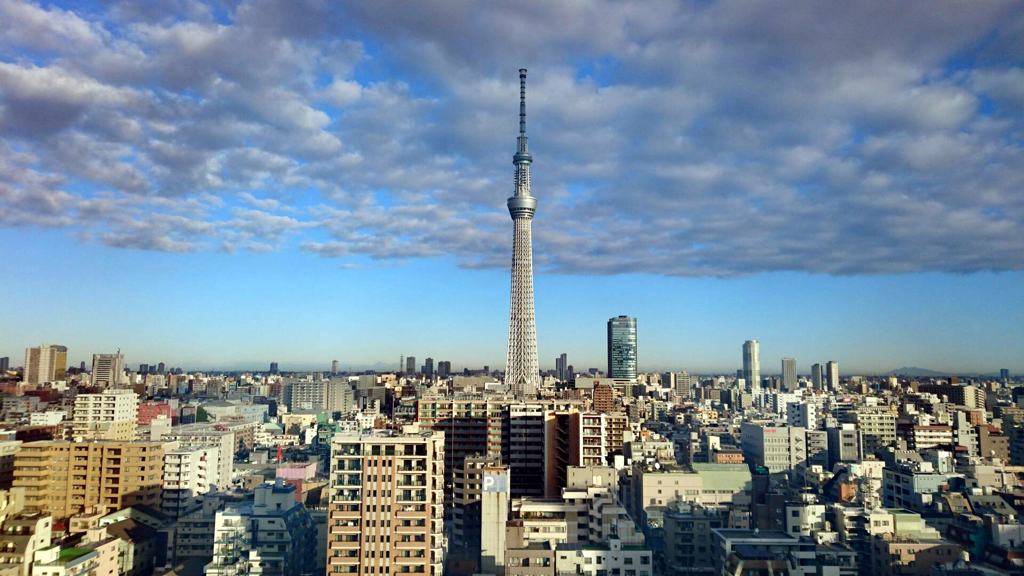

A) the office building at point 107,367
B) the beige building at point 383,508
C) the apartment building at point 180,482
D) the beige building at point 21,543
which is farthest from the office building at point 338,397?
the beige building at point 383,508

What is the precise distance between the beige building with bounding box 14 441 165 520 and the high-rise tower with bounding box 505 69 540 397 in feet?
108

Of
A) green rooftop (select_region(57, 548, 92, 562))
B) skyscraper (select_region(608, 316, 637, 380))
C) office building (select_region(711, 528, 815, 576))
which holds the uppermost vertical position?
skyscraper (select_region(608, 316, 637, 380))

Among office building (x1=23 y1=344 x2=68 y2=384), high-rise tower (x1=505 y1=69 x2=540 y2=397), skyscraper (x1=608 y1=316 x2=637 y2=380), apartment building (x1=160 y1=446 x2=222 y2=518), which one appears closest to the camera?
apartment building (x1=160 y1=446 x2=222 y2=518)

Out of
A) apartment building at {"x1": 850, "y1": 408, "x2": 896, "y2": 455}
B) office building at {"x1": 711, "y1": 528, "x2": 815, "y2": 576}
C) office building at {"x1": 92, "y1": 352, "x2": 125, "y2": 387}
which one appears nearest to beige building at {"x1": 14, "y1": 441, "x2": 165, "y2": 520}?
office building at {"x1": 711, "y1": 528, "x2": 815, "y2": 576}

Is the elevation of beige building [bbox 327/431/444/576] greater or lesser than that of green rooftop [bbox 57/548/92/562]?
greater

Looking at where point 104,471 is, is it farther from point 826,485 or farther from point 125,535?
point 826,485

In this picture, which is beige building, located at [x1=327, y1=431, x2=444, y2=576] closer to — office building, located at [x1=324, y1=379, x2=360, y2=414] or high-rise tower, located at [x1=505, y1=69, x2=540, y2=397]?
high-rise tower, located at [x1=505, y1=69, x2=540, y2=397]

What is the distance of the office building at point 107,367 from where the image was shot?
10320 centimetres

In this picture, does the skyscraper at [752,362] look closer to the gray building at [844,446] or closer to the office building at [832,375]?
the office building at [832,375]

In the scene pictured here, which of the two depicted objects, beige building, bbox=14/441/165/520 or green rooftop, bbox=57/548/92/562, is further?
beige building, bbox=14/441/165/520

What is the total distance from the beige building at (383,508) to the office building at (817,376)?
363ft

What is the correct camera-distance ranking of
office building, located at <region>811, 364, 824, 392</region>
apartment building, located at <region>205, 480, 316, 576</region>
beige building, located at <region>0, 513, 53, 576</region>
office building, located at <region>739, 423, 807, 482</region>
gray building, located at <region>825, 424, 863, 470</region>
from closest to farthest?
1. beige building, located at <region>0, 513, 53, 576</region>
2. apartment building, located at <region>205, 480, 316, 576</region>
3. office building, located at <region>739, 423, 807, 482</region>
4. gray building, located at <region>825, 424, 863, 470</region>
5. office building, located at <region>811, 364, 824, 392</region>

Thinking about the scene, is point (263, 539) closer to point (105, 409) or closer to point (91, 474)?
point (91, 474)

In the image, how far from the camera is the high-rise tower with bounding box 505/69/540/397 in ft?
197
